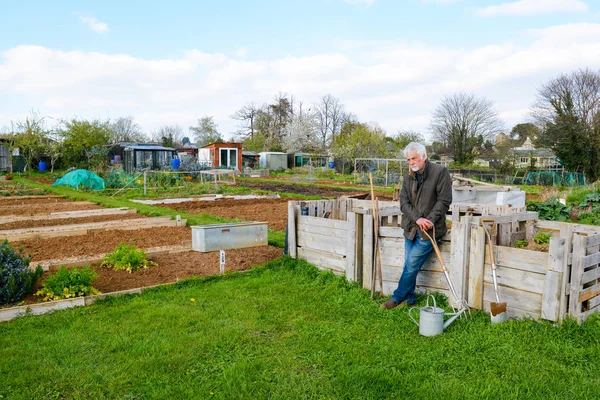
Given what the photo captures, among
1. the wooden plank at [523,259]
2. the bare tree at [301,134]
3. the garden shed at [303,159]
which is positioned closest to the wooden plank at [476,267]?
the wooden plank at [523,259]

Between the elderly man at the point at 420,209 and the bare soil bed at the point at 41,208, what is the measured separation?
12666mm

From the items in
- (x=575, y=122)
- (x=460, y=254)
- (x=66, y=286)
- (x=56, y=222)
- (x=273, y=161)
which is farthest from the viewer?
(x=273, y=161)

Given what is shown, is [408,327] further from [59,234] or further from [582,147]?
[582,147]

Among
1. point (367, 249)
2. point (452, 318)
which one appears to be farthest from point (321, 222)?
point (452, 318)

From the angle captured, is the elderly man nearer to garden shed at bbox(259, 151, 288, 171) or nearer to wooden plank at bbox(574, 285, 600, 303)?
wooden plank at bbox(574, 285, 600, 303)

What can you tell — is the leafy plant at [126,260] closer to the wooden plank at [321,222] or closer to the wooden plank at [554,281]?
the wooden plank at [321,222]

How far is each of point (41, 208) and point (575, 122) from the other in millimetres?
33183

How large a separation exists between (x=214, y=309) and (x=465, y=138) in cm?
4509

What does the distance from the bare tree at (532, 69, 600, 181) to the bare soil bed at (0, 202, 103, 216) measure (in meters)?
31.0

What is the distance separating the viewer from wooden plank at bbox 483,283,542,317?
14.8 ft

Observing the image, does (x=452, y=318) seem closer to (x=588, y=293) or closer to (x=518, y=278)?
(x=518, y=278)

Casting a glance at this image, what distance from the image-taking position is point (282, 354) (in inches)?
166

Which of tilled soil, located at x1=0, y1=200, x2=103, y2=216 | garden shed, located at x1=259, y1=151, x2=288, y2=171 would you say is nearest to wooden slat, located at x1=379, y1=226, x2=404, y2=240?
tilled soil, located at x1=0, y1=200, x2=103, y2=216

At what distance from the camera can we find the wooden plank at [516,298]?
14.8 ft
